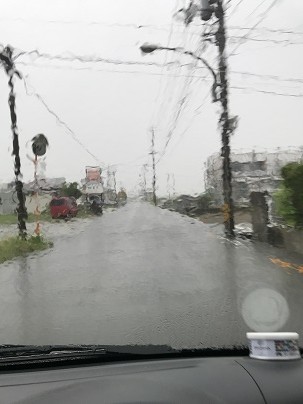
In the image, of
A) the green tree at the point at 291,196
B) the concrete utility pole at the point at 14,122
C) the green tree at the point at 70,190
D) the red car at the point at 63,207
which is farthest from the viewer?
the green tree at the point at 291,196

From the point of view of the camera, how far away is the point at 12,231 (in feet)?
17.8

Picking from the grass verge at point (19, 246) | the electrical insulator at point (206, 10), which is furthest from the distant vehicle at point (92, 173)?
the electrical insulator at point (206, 10)

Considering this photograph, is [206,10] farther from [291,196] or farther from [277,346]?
[277,346]

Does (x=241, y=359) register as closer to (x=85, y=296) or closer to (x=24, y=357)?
(x=24, y=357)

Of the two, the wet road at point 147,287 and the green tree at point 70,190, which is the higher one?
the green tree at point 70,190

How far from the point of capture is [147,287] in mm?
5008

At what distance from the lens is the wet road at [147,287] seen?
11.6ft

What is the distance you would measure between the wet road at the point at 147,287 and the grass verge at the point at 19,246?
0.32 ft

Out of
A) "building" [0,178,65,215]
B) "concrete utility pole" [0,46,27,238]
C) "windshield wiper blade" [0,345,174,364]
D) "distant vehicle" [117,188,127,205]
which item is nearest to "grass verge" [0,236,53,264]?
"concrete utility pole" [0,46,27,238]

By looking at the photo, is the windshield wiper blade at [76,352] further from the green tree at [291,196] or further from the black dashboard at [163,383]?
the green tree at [291,196]

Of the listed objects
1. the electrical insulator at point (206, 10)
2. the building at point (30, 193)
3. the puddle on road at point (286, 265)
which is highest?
the electrical insulator at point (206, 10)

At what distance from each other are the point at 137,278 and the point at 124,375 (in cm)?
342

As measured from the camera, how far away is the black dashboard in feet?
5.84

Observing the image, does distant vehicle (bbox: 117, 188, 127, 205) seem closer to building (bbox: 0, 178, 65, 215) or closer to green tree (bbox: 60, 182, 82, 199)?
green tree (bbox: 60, 182, 82, 199)
